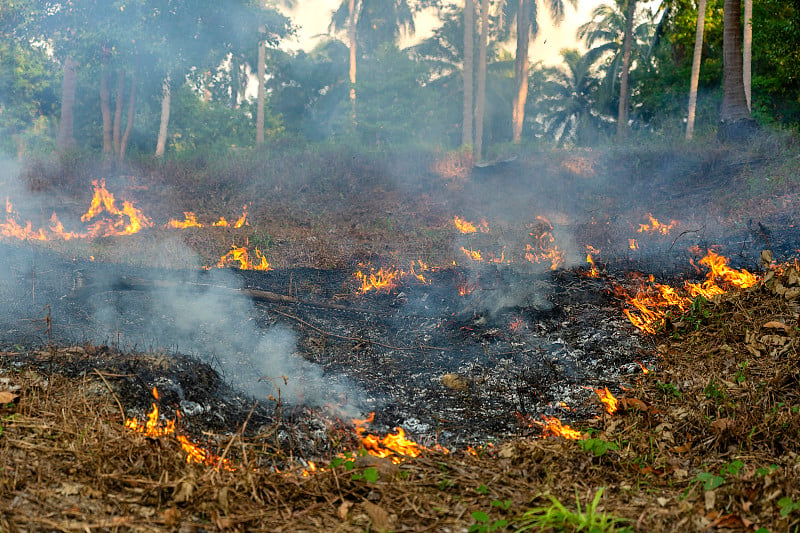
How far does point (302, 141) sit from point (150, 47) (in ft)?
20.2

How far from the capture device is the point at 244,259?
1091 centimetres

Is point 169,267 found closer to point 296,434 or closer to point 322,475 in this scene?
point 296,434

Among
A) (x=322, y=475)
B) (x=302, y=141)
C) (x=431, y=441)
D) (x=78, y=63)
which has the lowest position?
(x=431, y=441)

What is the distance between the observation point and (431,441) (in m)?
4.60

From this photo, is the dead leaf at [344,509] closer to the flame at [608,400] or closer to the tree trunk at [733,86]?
the flame at [608,400]

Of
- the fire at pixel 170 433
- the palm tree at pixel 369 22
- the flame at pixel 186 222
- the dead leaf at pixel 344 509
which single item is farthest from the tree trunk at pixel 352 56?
the dead leaf at pixel 344 509

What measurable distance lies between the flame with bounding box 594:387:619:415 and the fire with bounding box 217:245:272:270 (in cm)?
675

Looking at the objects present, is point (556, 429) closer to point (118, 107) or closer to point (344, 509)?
point (344, 509)

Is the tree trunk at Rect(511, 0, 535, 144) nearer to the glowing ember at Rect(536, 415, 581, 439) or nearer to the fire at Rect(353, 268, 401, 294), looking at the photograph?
the fire at Rect(353, 268, 401, 294)

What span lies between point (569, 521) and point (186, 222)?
39.9 ft

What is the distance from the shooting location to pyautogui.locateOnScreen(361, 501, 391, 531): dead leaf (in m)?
2.77

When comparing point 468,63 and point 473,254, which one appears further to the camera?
point 468,63

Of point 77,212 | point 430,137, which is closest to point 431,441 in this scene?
point 77,212

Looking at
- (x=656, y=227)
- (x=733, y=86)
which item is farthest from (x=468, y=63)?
(x=656, y=227)
